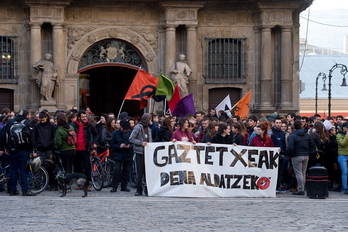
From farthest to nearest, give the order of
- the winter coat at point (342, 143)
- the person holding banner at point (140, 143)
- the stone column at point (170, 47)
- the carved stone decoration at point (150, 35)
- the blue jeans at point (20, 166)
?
1. the carved stone decoration at point (150, 35)
2. the stone column at point (170, 47)
3. the winter coat at point (342, 143)
4. the person holding banner at point (140, 143)
5. the blue jeans at point (20, 166)

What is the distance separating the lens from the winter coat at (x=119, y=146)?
18.1 meters

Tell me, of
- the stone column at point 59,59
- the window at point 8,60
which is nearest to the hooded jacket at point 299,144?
the stone column at point 59,59

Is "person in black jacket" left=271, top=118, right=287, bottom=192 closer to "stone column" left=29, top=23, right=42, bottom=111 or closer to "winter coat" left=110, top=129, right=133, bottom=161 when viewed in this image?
"winter coat" left=110, top=129, right=133, bottom=161

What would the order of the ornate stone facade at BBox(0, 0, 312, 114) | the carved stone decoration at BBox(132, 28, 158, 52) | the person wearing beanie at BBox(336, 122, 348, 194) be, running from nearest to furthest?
the person wearing beanie at BBox(336, 122, 348, 194), the ornate stone facade at BBox(0, 0, 312, 114), the carved stone decoration at BBox(132, 28, 158, 52)

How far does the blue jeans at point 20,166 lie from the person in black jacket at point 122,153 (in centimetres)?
204

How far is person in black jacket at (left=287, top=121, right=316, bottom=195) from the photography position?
58.1 feet

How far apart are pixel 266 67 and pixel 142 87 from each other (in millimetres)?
6293

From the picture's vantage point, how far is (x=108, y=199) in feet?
53.8

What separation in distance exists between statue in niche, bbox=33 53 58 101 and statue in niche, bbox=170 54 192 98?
429 centimetres

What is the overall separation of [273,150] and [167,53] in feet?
42.5

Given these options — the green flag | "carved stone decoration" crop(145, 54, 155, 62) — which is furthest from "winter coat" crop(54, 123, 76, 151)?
"carved stone decoration" crop(145, 54, 155, 62)

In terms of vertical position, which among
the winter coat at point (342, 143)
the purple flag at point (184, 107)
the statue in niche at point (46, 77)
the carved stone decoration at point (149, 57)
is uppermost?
the carved stone decoration at point (149, 57)

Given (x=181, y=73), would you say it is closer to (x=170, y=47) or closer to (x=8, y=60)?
(x=170, y=47)

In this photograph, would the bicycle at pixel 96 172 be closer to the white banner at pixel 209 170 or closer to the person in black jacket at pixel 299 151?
the white banner at pixel 209 170
